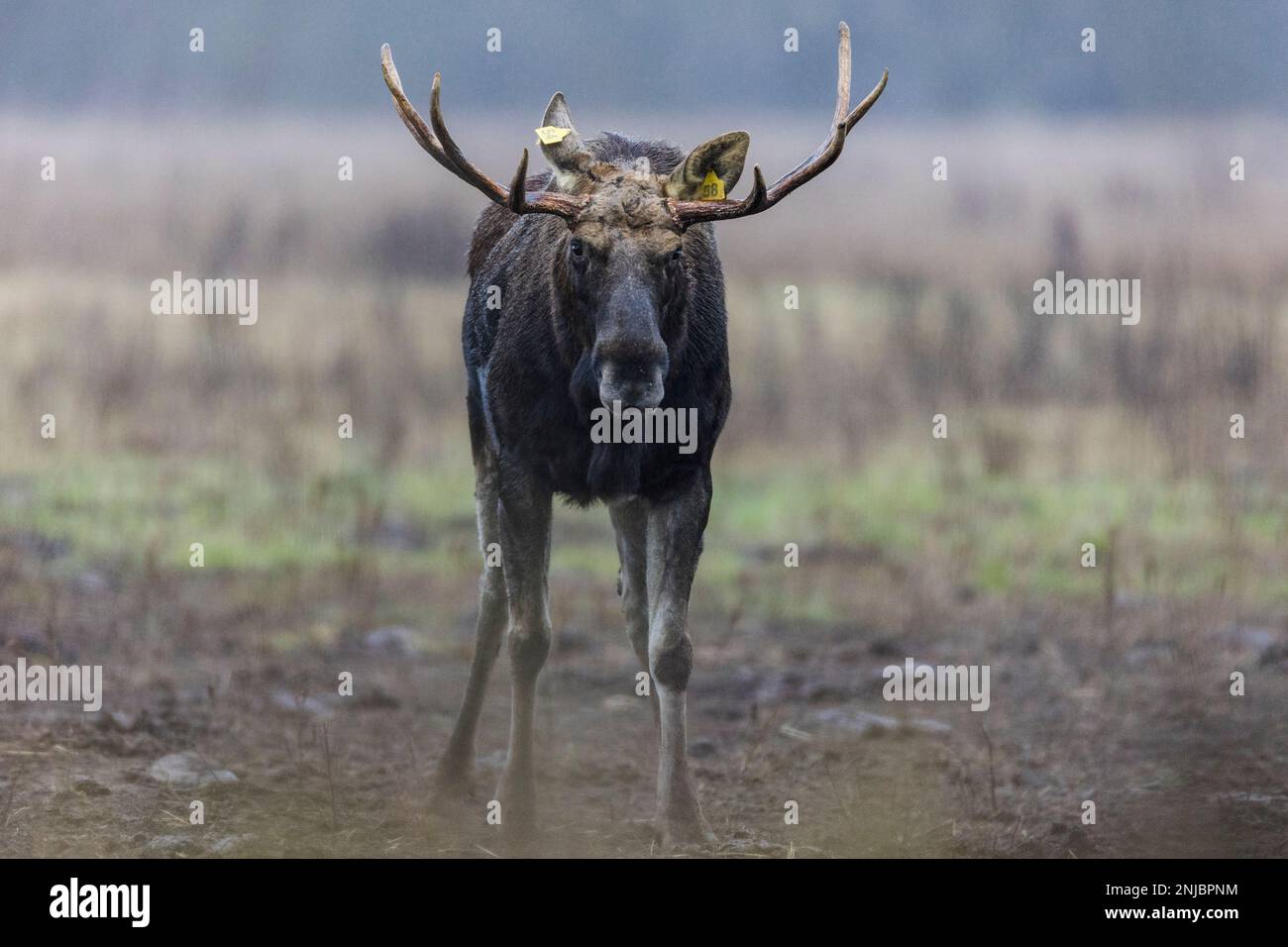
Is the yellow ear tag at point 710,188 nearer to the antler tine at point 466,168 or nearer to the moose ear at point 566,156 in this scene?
the moose ear at point 566,156

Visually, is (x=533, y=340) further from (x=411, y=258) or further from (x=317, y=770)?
(x=411, y=258)

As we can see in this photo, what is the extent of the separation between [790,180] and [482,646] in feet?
9.24

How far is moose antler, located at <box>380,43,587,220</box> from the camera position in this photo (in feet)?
23.3

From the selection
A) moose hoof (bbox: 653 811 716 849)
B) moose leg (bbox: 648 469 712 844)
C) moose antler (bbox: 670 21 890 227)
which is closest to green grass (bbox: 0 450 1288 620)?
moose leg (bbox: 648 469 712 844)

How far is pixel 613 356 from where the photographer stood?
22.6 ft

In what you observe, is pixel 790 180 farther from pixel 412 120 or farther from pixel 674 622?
pixel 674 622

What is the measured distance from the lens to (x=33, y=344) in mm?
13844

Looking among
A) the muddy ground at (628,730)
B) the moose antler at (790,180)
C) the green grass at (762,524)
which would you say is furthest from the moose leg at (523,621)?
the green grass at (762,524)

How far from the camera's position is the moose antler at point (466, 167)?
7102mm

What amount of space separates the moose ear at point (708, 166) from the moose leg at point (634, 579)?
5.33 ft

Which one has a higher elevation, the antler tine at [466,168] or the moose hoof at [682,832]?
the antler tine at [466,168]

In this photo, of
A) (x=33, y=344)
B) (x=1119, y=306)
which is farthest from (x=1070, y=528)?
(x=33, y=344)

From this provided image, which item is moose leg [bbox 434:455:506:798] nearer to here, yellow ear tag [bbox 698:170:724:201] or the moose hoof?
the moose hoof

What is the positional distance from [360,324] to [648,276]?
7949 millimetres
